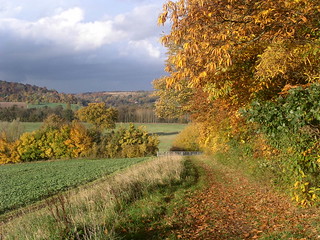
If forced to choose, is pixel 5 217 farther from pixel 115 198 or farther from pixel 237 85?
pixel 237 85

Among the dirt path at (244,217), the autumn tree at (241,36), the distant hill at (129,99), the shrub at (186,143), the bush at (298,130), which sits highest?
the distant hill at (129,99)

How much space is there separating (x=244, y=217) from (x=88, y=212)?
429 cm

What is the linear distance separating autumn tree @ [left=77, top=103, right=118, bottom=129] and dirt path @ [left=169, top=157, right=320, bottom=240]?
69.1m

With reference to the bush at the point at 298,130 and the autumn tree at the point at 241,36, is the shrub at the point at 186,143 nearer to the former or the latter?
the bush at the point at 298,130

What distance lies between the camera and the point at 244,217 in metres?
8.13

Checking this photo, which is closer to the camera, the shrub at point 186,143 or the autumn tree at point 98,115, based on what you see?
the shrub at point 186,143

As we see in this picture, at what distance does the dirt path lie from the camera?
21.9 ft

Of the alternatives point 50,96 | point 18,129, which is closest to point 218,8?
point 18,129

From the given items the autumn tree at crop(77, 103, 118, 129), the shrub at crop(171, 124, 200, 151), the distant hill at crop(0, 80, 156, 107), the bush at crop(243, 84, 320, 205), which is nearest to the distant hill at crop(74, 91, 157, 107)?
the distant hill at crop(0, 80, 156, 107)

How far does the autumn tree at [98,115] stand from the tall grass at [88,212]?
6546 centimetres

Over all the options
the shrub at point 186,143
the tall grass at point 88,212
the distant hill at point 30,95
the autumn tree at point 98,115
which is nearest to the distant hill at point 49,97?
the distant hill at point 30,95

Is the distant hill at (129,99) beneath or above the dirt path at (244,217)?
above

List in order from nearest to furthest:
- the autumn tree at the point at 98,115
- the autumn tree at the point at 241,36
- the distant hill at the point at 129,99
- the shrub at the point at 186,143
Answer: the autumn tree at the point at 241,36 → the shrub at the point at 186,143 → the autumn tree at the point at 98,115 → the distant hill at the point at 129,99

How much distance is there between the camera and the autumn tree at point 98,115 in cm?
7856
